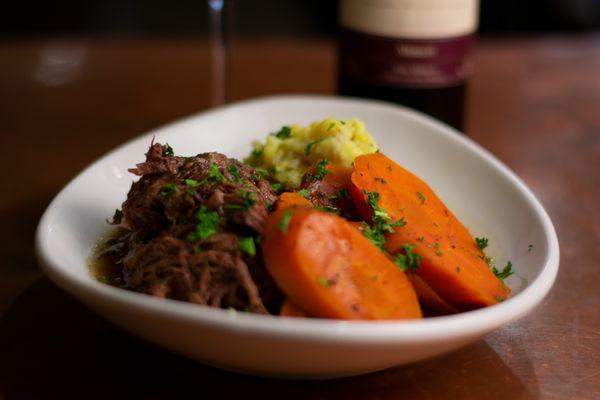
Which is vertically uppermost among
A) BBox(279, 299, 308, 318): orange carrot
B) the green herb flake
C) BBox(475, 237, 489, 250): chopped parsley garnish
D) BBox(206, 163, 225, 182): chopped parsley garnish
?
BBox(206, 163, 225, 182): chopped parsley garnish

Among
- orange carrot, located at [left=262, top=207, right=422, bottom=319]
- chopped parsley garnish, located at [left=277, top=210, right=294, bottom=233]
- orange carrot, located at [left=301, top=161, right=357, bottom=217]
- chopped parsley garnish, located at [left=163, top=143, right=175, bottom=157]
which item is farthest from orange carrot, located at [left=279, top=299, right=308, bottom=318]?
chopped parsley garnish, located at [left=163, top=143, right=175, bottom=157]

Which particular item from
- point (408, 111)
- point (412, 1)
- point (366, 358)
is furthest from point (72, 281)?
point (412, 1)

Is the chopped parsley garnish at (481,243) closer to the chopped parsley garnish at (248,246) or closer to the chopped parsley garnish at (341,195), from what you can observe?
the chopped parsley garnish at (341,195)

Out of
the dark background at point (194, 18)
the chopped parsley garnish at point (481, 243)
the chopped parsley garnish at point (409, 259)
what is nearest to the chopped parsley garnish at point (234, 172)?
the chopped parsley garnish at point (409, 259)

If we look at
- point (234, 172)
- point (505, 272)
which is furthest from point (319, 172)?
point (505, 272)

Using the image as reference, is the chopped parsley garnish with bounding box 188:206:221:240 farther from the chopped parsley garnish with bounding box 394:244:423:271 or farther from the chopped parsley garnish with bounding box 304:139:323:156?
the chopped parsley garnish with bounding box 304:139:323:156

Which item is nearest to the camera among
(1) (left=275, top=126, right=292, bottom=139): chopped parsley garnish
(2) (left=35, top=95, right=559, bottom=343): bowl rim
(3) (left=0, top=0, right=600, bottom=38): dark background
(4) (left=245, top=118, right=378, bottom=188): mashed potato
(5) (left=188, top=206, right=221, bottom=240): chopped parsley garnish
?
(2) (left=35, top=95, right=559, bottom=343): bowl rim
